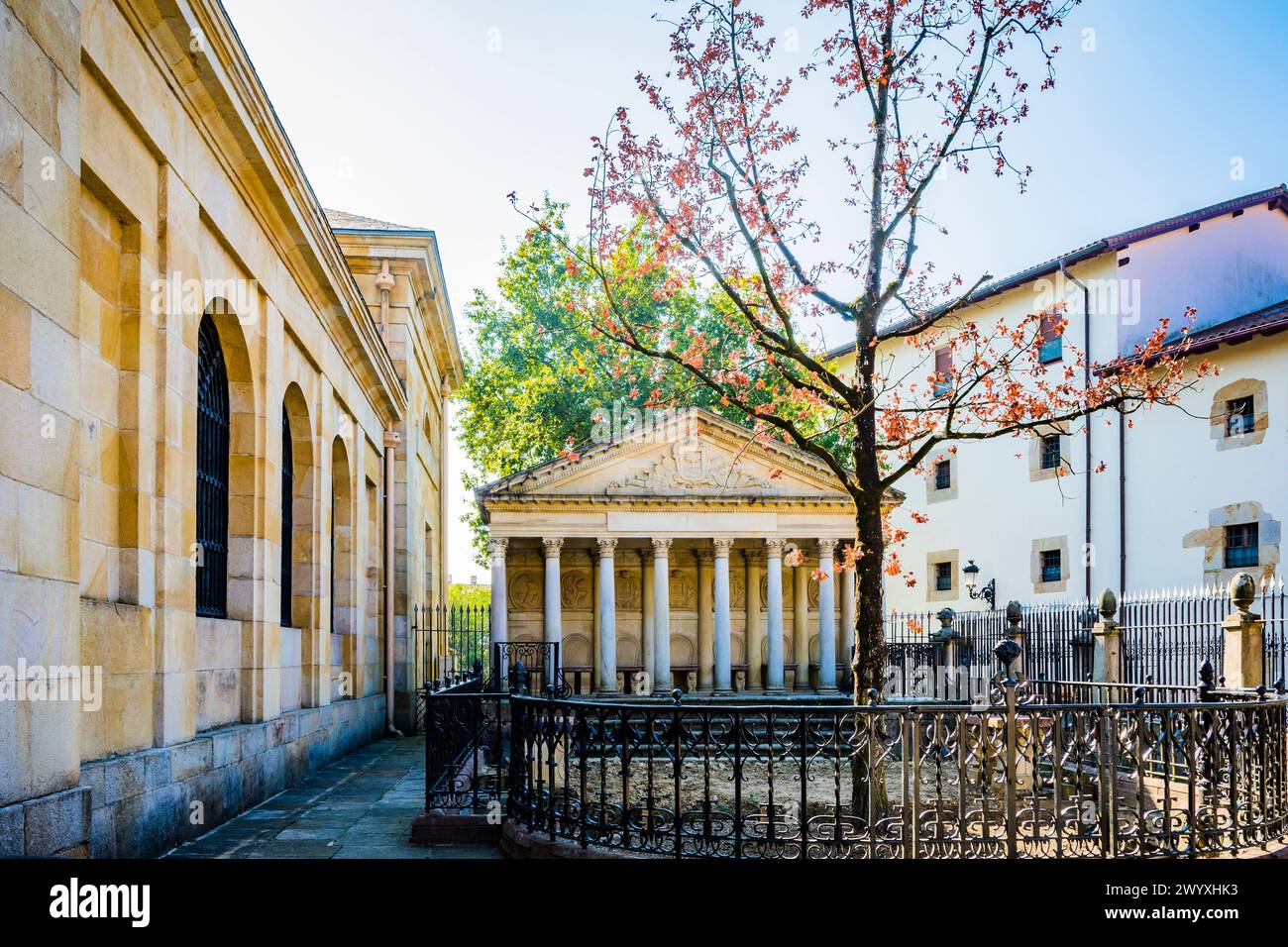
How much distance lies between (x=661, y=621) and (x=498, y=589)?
4836 mm

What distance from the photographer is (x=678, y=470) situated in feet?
105

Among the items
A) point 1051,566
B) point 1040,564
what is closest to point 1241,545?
point 1051,566

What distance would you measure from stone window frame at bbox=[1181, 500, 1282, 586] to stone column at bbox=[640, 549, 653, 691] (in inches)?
592

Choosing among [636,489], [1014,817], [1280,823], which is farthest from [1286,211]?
[1014,817]

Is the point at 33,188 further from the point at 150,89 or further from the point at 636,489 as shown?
the point at 636,489

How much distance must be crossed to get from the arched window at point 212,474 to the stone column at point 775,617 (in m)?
22.8

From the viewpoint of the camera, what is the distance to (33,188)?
Result: 18.4 feet

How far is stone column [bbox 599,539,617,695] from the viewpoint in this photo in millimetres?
31359

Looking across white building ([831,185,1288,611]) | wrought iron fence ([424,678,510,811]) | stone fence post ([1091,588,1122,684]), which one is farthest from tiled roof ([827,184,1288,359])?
wrought iron fence ([424,678,510,811])

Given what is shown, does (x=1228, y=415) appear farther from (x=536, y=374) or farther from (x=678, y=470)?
(x=536, y=374)

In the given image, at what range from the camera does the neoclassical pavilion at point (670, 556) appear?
3136 cm

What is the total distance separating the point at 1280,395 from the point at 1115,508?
205 inches

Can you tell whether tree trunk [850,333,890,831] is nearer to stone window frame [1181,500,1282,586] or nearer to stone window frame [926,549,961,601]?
stone window frame [1181,500,1282,586]
